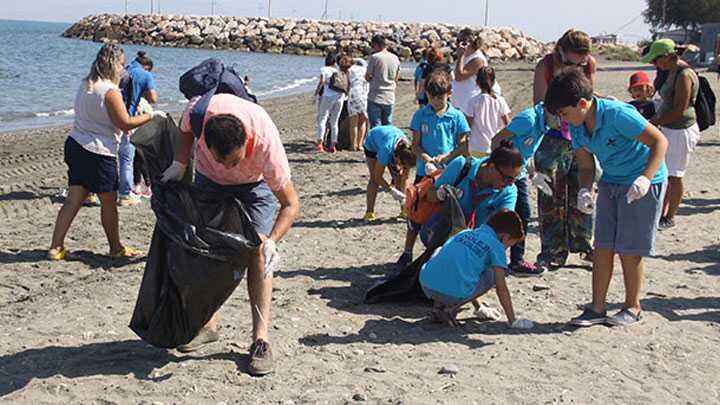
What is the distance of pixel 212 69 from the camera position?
541 cm

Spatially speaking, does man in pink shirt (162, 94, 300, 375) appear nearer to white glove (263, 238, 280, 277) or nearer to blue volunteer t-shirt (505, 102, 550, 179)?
white glove (263, 238, 280, 277)

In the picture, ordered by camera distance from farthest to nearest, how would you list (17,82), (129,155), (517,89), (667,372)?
(17,82)
(517,89)
(129,155)
(667,372)

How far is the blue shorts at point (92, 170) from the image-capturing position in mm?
7398

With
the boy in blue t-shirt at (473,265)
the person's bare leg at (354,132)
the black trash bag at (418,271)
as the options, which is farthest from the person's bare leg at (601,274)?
the person's bare leg at (354,132)

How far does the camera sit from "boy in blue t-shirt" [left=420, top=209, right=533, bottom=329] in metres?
5.60

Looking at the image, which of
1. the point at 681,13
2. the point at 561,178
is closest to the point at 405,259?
the point at 561,178

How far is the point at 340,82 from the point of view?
13.9 metres

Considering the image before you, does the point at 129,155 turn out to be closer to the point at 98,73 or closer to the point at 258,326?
the point at 98,73

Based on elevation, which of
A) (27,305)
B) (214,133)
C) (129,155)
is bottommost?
(27,305)

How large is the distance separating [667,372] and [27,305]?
4.25m

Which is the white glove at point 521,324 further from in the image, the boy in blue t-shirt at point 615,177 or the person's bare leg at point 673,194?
the person's bare leg at point 673,194

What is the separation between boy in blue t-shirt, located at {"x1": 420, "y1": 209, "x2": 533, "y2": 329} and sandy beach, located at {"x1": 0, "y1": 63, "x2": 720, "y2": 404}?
270mm

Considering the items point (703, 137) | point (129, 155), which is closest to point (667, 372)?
point (129, 155)

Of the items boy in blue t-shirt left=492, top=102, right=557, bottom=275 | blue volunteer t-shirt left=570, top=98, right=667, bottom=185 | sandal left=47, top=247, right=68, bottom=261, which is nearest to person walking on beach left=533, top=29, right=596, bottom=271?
boy in blue t-shirt left=492, top=102, right=557, bottom=275
